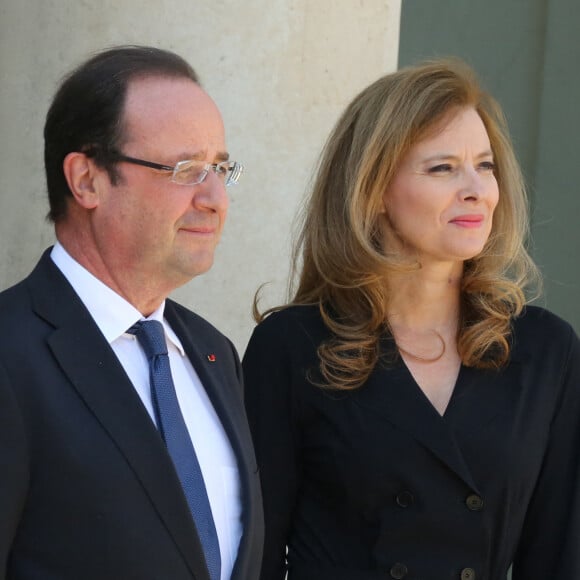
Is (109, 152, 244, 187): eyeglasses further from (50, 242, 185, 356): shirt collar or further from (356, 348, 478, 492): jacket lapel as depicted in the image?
(356, 348, 478, 492): jacket lapel

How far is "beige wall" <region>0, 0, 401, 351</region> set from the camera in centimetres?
425

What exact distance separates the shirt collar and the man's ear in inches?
4.7

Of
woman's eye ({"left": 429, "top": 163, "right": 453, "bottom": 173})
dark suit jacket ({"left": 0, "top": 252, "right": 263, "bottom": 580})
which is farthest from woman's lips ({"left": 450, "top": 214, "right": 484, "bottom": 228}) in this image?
dark suit jacket ({"left": 0, "top": 252, "right": 263, "bottom": 580})

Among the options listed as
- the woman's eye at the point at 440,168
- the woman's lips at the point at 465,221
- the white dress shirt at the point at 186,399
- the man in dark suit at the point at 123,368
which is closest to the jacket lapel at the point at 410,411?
the woman's lips at the point at 465,221

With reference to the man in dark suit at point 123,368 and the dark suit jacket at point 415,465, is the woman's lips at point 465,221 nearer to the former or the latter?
the dark suit jacket at point 415,465

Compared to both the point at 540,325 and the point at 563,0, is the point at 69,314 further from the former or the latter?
the point at 563,0

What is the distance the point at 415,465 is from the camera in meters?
3.35

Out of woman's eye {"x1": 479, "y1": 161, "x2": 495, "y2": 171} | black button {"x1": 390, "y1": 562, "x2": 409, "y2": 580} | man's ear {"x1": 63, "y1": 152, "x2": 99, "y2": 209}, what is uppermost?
woman's eye {"x1": 479, "y1": 161, "x2": 495, "y2": 171}

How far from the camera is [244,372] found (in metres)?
3.56

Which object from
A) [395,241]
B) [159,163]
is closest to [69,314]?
[159,163]

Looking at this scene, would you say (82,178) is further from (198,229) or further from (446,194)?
(446,194)

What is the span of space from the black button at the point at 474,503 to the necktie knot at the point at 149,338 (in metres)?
1.05

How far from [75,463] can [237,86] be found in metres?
2.22

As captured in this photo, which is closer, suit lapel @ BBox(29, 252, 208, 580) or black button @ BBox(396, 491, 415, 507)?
suit lapel @ BBox(29, 252, 208, 580)
